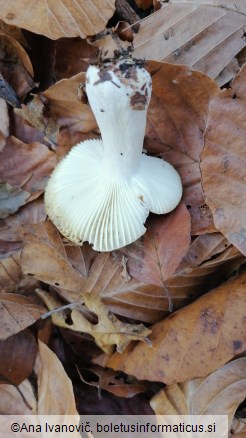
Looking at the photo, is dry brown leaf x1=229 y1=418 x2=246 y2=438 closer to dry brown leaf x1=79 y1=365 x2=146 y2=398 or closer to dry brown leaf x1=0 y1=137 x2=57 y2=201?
dry brown leaf x1=79 y1=365 x2=146 y2=398

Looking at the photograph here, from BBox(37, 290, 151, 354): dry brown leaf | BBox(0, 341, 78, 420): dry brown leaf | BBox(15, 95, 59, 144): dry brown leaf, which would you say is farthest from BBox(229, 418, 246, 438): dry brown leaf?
BBox(15, 95, 59, 144): dry brown leaf

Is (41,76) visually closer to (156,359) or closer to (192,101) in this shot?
(192,101)

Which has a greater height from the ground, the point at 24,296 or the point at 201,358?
the point at 24,296

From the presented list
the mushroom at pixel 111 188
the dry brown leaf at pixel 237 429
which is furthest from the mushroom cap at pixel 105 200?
the dry brown leaf at pixel 237 429

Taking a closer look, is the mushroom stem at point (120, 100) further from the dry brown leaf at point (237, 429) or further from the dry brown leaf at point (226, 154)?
the dry brown leaf at point (237, 429)

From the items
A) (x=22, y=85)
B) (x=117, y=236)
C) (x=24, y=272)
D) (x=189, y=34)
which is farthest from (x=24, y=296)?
(x=189, y=34)

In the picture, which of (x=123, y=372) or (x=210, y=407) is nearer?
(x=210, y=407)

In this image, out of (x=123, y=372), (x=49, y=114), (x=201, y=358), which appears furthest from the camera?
(x=49, y=114)
